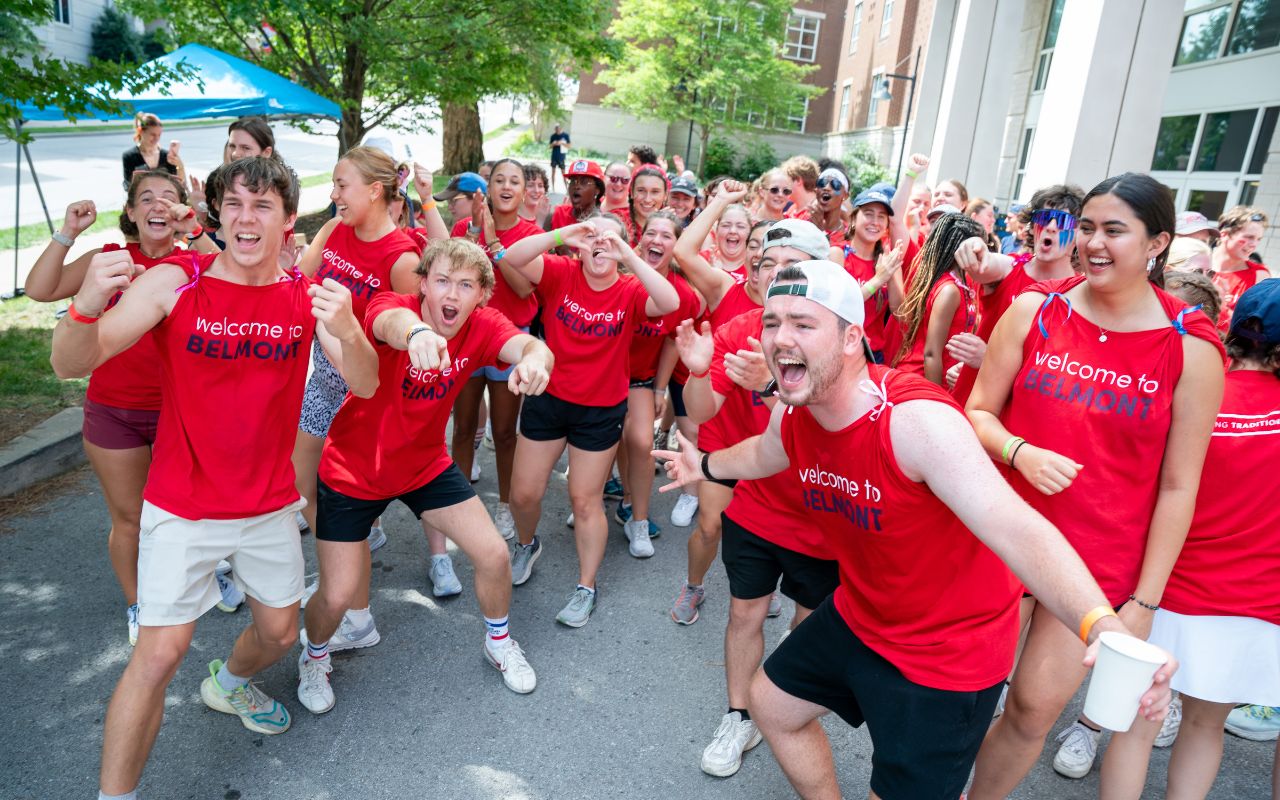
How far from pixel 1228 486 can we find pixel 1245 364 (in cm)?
44

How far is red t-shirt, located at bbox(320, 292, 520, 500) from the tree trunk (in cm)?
1746

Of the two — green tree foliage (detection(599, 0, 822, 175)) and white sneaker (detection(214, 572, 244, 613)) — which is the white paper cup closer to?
white sneaker (detection(214, 572, 244, 613))

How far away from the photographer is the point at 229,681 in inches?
124

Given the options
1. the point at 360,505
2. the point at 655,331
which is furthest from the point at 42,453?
the point at 655,331

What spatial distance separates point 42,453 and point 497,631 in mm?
3594

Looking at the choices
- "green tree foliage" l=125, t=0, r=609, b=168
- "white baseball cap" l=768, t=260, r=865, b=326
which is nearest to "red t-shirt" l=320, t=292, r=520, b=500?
"white baseball cap" l=768, t=260, r=865, b=326

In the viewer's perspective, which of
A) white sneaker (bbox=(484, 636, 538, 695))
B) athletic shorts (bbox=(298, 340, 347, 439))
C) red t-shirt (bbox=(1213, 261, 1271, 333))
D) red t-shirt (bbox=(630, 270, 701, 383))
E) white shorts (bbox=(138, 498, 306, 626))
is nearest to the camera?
white shorts (bbox=(138, 498, 306, 626))

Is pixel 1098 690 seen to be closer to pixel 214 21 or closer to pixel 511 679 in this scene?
pixel 511 679

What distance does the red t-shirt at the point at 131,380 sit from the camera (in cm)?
341

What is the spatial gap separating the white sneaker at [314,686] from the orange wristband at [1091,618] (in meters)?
2.92

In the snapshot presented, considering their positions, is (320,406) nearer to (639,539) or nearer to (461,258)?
(461,258)

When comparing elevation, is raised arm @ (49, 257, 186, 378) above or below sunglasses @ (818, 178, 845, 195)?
below

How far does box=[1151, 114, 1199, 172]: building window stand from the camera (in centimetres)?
1445

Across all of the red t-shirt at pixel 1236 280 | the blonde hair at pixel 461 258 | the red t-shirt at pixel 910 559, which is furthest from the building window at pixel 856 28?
the red t-shirt at pixel 910 559
